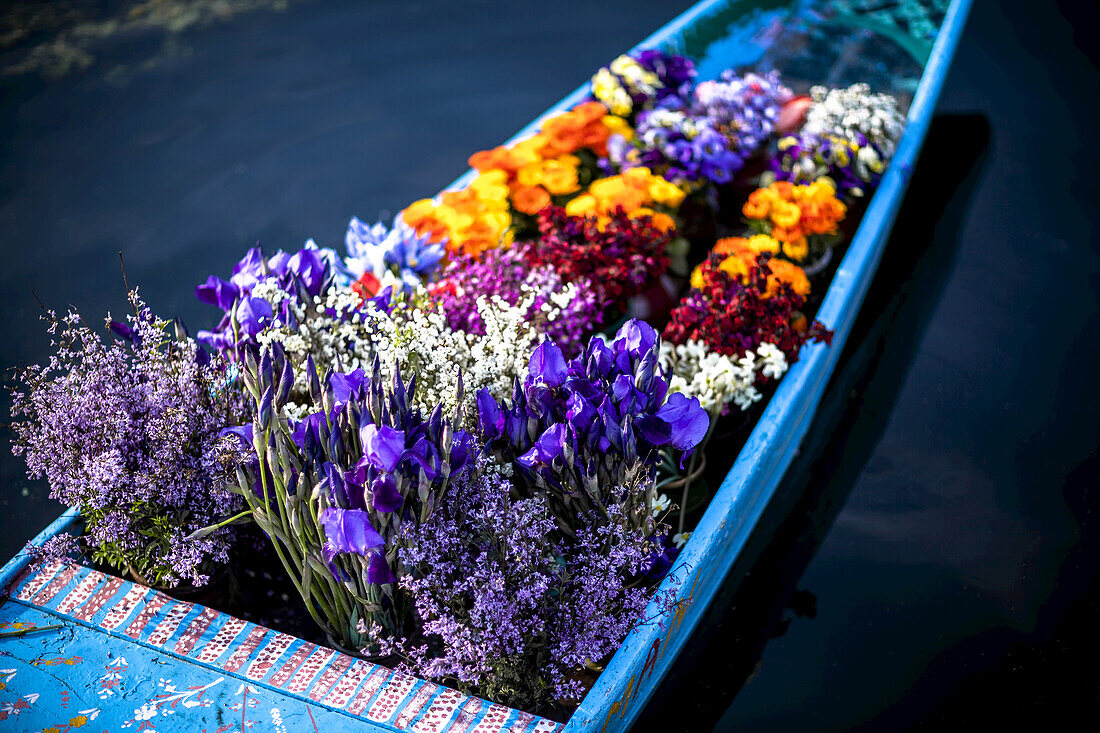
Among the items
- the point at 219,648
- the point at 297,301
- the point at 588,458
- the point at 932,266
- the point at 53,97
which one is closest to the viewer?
the point at 588,458

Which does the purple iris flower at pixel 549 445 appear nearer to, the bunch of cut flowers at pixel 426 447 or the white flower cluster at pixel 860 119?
the bunch of cut flowers at pixel 426 447

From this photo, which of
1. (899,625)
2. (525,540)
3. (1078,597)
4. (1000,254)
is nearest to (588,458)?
(525,540)

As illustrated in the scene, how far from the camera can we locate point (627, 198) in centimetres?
237

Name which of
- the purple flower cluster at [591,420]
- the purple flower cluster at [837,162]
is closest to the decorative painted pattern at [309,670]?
the purple flower cluster at [591,420]

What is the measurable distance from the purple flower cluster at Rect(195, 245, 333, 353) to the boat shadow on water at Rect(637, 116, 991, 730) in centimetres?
114

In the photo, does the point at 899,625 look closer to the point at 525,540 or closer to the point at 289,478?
the point at 525,540

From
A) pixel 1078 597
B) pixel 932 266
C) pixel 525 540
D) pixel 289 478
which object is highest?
pixel 289 478

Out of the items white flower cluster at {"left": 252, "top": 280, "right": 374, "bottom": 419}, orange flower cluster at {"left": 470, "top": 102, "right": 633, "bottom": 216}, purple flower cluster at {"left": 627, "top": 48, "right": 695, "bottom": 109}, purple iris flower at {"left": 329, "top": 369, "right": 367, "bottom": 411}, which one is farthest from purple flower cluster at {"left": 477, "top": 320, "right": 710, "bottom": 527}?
purple flower cluster at {"left": 627, "top": 48, "right": 695, "bottom": 109}

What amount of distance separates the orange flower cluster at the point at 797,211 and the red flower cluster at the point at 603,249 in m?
0.34

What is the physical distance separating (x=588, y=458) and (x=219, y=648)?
2.37ft

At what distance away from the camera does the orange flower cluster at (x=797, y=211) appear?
2.38 metres

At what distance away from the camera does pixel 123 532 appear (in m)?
1.50

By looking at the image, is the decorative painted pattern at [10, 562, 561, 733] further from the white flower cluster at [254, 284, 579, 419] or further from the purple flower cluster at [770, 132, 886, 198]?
the purple flower cluster at [770, 132, 886, 198]

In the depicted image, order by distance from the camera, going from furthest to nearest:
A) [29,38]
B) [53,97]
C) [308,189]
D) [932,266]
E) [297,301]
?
[29,38]
[53,97]
[308,189]
[932,266]
[297,301]
